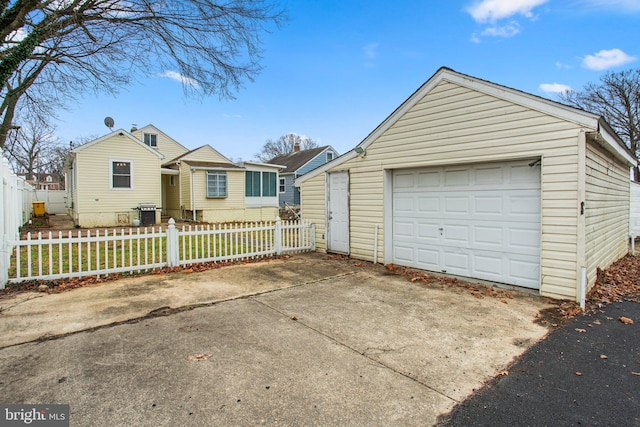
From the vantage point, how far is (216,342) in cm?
360

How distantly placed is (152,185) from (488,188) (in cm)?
1602

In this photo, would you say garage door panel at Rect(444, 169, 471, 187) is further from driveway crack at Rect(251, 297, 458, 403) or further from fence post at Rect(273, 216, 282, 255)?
fence post at Rect(273, 216, 282, 255)

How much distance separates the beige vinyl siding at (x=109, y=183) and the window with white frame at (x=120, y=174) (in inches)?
6.7

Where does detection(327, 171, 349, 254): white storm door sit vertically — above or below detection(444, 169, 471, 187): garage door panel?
below

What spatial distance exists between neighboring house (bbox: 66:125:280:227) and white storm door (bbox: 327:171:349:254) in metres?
11.1

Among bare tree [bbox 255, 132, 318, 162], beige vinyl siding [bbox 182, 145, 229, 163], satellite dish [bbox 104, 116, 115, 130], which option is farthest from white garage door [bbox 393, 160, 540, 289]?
bare tree [bbox 255, 132, 318, 162]

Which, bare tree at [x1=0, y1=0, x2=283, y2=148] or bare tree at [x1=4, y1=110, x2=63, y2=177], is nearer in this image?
bare tree at [x1=0, y1=0, x2=283, y2=148]

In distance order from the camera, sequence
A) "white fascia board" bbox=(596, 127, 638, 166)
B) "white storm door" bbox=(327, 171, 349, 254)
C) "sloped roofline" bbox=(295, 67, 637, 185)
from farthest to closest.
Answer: "white storm door" bbox=(327, 171, 349, 254) → "white fascia board" bbox=(596, 127, 638, 166) → "sloped roofline" bbox=(295, 67, 637, 185)

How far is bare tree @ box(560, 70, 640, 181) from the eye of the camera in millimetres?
21828

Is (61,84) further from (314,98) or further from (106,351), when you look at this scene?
(314,98)

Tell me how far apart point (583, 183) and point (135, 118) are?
90.2 feet

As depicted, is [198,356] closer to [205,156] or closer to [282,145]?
[205,156]

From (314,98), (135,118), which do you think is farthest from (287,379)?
(135,118)

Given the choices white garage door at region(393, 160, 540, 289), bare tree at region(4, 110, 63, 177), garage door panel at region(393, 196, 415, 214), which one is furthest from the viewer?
bare tree at region(4, 110, 63, 177)
